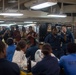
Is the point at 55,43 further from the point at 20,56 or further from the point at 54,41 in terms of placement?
the point at 20,56

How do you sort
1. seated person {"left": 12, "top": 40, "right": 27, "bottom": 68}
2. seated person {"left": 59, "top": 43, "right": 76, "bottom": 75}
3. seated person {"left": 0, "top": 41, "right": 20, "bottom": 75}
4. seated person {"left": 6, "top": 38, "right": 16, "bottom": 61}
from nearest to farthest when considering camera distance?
seated person {"left": 0, "top": 41, "right": 20, "bottom": 75}, seated person {"left": 59, "top": 43, "right": 76, "bottom": 75}, seated person {"left": 12, "top": 40, "right": 27, "bottom": 68}, seated person {"left": 6, "top": 38, "right": 16, "bottom": 61}

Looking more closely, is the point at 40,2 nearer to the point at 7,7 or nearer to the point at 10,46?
the point at 10,46

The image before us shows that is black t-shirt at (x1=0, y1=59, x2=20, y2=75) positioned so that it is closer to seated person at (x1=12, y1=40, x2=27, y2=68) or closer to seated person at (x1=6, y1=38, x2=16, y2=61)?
seated person at (x1=12, y1=40, x2=27, y2=68)

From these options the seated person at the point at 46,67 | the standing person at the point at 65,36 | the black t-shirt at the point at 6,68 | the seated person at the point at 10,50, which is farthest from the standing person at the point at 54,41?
the black t-shirt at the point at 6,68

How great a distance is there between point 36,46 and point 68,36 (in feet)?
8.32

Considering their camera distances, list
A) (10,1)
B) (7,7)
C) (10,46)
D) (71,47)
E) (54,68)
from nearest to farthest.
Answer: (54,68) < (71,47) < (10,46) < (10,1) < (7,7)

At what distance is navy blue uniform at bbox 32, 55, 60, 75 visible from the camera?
3.47 m

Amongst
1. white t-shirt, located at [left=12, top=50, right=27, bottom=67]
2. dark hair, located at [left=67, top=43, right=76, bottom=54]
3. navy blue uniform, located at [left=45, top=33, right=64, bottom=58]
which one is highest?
dark hair, located at [left=67, top=43, right=76, bottom=54]

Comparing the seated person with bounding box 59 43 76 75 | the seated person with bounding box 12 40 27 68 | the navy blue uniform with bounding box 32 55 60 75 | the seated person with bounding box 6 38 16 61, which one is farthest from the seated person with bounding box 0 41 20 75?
the seated person with bounding box 6 38 16 61

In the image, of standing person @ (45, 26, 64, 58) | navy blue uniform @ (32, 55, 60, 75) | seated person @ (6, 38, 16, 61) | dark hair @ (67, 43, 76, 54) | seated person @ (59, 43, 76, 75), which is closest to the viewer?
navy blue uniform @ (32, 55, 60, 75)

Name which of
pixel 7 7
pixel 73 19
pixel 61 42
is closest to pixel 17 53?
pixel 61 42

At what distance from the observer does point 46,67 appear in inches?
137

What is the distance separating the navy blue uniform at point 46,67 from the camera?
11.4ft

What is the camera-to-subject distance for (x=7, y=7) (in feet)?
36.2
